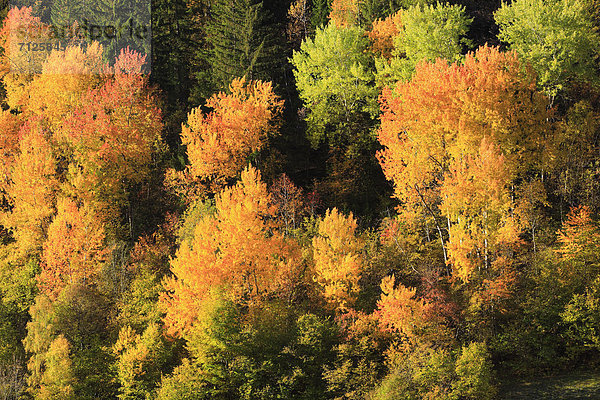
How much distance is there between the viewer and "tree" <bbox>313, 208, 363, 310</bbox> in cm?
4697

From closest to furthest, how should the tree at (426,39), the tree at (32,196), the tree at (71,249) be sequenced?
the tree at (71,249) → the tree at (426,39) → the tree at (32,196)

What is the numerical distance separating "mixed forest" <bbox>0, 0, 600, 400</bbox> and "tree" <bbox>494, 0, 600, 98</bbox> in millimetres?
179

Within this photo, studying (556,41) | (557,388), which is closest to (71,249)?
(557,388)

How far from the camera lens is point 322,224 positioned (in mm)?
48781

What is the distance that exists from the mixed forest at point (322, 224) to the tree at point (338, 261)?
0.15 meters

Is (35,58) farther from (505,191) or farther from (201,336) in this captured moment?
(505,191)

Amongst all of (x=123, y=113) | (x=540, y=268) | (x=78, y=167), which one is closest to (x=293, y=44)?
(x=123, y=113)

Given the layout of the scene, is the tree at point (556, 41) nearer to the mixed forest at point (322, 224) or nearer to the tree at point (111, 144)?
the mixed forest at point (322, 224)

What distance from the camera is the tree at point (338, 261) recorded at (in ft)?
154

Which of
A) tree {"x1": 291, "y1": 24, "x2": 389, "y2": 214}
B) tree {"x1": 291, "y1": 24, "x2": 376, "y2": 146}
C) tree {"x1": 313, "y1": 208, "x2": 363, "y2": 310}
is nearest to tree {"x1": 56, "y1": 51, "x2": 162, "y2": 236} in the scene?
tree {"x1": 291, "y1": 24, "x2": 376, "y2": 146}

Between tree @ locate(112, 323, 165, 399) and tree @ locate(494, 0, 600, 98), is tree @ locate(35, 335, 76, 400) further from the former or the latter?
tree @ locate(494, 0, 600, 98)

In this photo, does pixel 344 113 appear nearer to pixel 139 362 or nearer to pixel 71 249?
pixel 71 249

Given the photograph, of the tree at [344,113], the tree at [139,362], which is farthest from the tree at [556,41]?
the tree at [139,362]

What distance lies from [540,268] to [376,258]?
35.4 ft
